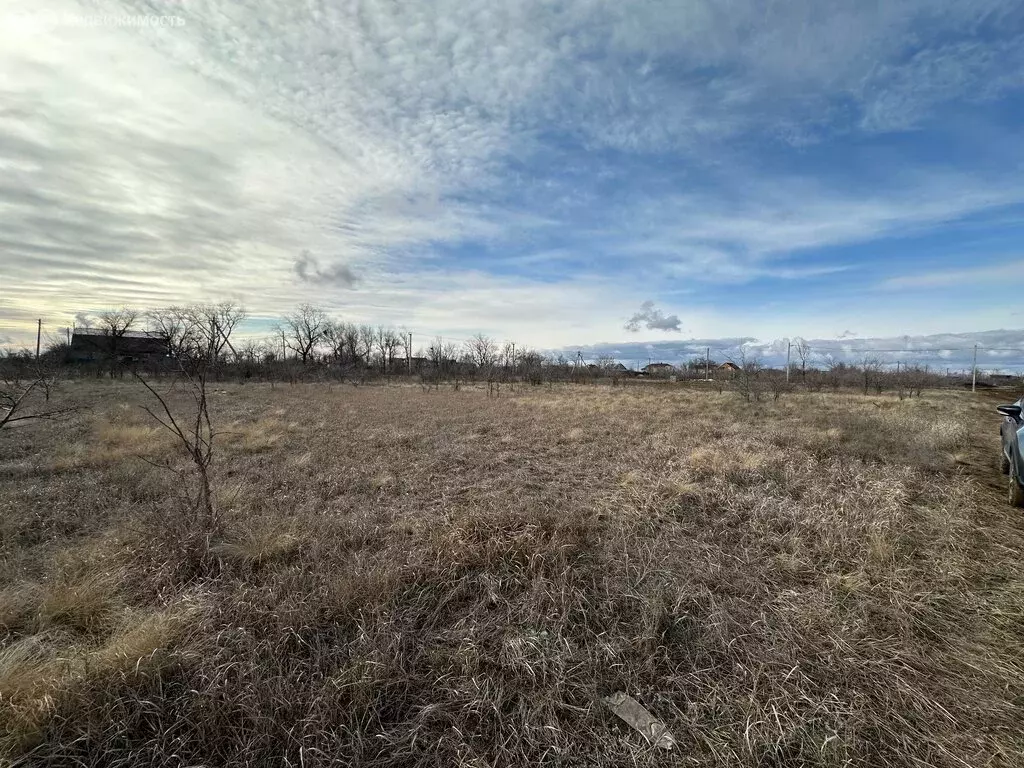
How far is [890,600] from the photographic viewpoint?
3658 mm

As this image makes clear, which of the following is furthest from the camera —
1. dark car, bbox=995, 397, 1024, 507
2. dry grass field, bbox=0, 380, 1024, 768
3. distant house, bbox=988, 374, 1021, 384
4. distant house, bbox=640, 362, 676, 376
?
distant house, bbox=640, 362, 676, 376

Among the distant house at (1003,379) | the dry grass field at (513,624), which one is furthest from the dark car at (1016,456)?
the distant house at (1003,379)

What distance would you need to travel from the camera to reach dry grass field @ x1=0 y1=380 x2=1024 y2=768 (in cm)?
233

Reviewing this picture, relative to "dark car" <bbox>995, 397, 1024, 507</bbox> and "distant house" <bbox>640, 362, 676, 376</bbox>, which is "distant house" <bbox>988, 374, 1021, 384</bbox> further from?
"dark car" <bbox>995, 397, 1024, 507</bbox>

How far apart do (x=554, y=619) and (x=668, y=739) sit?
1053 mm

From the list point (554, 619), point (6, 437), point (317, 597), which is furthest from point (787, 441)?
point (6, 437)

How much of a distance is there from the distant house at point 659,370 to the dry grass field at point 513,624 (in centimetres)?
5440

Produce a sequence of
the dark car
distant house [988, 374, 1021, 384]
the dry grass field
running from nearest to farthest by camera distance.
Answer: the dry grass field < the dark car < distant house [988, 374, 1021, 384]

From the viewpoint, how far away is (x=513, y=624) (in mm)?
3279

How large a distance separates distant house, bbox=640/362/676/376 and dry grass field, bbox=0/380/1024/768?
54401 millimetres

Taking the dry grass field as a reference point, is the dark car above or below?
above

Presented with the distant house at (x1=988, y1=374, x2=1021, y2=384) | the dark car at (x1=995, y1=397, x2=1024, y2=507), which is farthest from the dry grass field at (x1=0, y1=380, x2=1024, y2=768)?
the distant house at (x1=988, y1=374, x2=1021, y2=384)

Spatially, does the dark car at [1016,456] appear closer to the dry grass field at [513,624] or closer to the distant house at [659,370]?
the dry grass field at [513,624]

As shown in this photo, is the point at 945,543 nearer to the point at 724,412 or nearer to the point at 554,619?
the point at 554,619
